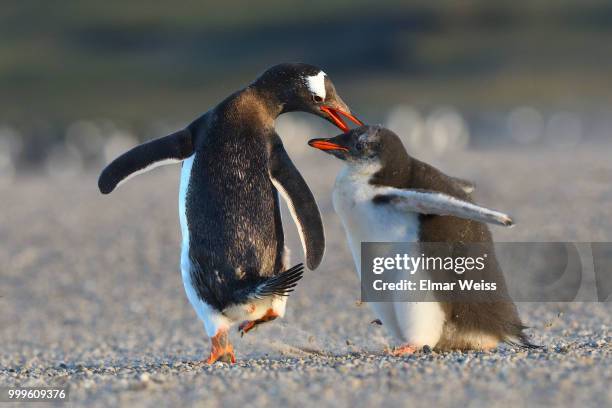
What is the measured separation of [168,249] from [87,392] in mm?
5964

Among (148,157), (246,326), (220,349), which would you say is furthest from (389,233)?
(148,157)

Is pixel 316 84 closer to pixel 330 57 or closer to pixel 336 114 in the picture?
pixel 336 114

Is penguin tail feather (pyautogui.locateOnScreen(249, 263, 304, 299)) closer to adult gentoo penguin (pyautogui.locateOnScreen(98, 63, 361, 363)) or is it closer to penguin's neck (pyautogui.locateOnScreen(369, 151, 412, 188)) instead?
adult gentoo penguin (pyautogui.locateOnScreen(98, 63, 361, 363))

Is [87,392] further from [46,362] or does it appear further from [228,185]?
[46,362]

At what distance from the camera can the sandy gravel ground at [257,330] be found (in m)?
3.80

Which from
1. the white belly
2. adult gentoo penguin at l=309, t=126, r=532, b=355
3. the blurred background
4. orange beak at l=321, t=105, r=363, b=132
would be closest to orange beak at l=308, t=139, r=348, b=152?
adult gentoo penguin at l=309, t=126, r=532, b=355

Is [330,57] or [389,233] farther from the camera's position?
[330,57]

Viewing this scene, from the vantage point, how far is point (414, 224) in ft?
15.7

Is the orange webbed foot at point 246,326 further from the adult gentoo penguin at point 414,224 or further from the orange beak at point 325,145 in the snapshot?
the orange beak at point 325,145

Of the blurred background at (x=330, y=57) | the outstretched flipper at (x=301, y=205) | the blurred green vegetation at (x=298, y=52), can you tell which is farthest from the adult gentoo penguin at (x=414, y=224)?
the blurred green vegetation at (x=298, y=52)

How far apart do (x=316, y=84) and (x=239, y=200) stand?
0.77 meters

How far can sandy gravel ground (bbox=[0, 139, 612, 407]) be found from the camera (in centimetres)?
380

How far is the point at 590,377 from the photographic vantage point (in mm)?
3812

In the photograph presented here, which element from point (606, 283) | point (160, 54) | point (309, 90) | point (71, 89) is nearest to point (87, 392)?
point (309, 90)
